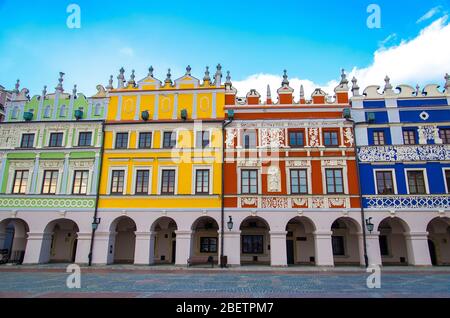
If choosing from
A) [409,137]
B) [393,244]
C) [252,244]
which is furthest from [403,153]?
A: [252,244]

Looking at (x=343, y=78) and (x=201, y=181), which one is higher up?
(x=343, y=78)

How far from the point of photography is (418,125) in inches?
880

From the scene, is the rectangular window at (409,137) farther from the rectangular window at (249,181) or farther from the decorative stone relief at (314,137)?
the rectangular window at (249,181)

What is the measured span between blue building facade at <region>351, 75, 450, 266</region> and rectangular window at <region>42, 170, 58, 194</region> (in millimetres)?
22615

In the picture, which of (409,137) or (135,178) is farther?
(135,178)

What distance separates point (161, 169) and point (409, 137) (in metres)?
18.4

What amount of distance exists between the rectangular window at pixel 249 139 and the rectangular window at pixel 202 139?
115 inches

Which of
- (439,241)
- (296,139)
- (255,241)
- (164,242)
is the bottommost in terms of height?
(164,242)

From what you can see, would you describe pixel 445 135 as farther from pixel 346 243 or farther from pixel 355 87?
pixel 346 243

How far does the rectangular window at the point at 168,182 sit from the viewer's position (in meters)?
22.4

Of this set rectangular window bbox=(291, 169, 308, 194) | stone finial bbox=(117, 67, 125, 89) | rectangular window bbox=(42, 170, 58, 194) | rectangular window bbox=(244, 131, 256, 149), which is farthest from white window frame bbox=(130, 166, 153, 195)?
rectangular window bbox=(291, 169, 308, 194)

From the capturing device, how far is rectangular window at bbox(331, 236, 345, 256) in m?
23.3

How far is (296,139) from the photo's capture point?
22.8 meters

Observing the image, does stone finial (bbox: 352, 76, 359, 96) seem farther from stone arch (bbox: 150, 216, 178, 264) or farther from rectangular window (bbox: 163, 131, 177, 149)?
stone arch (bbox: 150, 216, 178, 264)
